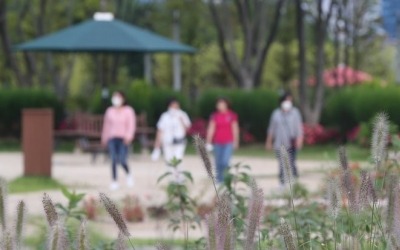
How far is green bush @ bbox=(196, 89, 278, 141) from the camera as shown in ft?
111

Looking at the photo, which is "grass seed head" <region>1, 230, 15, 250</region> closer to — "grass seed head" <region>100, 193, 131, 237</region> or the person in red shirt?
"grass seed head" <region>100, 193, 131, 237</region>

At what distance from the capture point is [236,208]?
7379 millimetres

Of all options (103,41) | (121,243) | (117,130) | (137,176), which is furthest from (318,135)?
(121,243)

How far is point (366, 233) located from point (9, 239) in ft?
6.58

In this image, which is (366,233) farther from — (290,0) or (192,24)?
(192,24)

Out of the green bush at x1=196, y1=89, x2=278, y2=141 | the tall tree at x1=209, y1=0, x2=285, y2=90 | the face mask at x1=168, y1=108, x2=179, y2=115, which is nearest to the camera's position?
the face mask at x1=168, y1=108, x2=179, y2=115

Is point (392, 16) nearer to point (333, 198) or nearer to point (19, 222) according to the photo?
point (333, 198)

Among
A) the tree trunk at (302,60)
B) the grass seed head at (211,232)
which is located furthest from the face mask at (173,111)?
the tree trunk at (302,60)

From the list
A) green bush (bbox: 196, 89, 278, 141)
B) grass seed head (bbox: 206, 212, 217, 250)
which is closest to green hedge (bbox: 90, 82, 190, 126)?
green bush (bbox: 196, 89, 278, 141)

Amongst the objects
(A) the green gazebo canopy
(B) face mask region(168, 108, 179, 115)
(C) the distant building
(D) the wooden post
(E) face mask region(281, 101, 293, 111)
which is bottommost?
(D) the wooden post

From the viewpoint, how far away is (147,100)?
107 feet

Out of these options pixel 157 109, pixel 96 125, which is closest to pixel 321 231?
pixel 96 125

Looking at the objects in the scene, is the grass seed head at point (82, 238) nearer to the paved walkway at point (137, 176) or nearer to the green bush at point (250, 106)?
the paved walkway at point (137, 176)

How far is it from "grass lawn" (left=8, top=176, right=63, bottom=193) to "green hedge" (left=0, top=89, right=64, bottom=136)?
1326 centimetres
